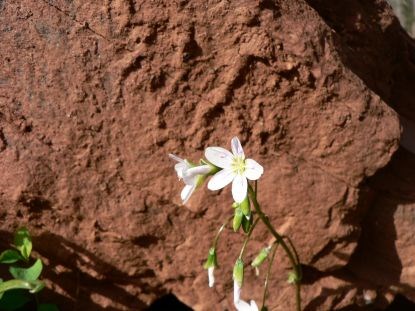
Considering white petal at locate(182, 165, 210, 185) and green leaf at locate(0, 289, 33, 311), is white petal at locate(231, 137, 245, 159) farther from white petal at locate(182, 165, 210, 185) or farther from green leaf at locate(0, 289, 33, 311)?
green leaf at locate(0, 289, 33, 311)

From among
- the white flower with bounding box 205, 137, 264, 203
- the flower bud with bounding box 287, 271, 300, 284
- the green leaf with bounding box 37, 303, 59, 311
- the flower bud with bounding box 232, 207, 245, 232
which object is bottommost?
the green leaf with bounding box 37, 303, 59, 311

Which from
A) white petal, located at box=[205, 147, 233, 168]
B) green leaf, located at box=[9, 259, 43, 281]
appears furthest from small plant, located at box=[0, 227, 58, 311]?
white petal, located at box=[205, 147, 233, 168]

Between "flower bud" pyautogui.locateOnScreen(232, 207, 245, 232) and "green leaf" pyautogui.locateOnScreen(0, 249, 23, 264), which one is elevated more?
"flower bud" pyautogui.locateOnScreen(232, 207, 245, 232)

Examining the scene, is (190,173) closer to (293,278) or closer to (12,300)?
(293,278)

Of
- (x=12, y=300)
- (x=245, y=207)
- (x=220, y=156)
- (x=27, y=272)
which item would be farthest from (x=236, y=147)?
(x=12, y=300)

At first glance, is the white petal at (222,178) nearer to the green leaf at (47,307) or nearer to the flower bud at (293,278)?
the flower bud at (293,278)

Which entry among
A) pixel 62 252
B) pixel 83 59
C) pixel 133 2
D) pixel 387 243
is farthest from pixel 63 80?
pixel 387 243
